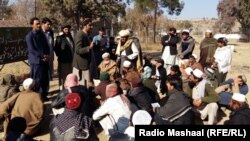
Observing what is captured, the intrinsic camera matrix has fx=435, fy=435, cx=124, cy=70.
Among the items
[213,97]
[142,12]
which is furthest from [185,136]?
[142,12]

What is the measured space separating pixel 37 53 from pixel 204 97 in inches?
128

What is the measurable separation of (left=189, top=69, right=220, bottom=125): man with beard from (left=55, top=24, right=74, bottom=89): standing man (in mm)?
2749

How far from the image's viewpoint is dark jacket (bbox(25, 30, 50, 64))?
27.0 feet

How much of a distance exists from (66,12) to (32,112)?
14762 mm

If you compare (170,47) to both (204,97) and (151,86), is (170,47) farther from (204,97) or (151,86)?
(204,97)

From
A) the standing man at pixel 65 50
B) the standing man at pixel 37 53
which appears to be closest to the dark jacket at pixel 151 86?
the standing man at pixel 65 50

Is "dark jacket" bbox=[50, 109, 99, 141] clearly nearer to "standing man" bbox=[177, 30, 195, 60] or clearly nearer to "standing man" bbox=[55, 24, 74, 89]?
"standing man" bbox=[55, 24, 74, 89]

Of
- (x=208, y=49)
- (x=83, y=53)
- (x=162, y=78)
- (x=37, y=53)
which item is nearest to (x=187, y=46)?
(x=208, y=49)

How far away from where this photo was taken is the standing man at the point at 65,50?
904cm

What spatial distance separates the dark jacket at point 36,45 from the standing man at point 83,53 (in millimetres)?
637

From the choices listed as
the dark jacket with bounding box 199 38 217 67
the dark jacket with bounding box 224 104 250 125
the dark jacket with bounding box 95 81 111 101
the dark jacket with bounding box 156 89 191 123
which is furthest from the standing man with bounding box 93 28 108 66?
the dark jacket with bounding box 224 104 250 125

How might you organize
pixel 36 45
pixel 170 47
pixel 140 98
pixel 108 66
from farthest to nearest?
pixel 170 47 → pixel 108 66 → pixel 36 45 → pixel 140 98

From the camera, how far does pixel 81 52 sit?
833cm

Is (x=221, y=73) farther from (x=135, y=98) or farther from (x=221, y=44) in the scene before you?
(x=135, y=98)
